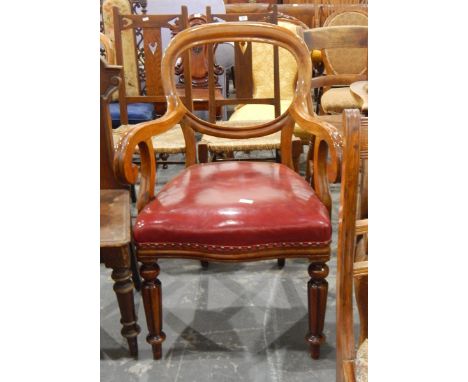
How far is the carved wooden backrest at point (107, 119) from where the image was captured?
137 cm

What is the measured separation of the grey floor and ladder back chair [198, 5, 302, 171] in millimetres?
484

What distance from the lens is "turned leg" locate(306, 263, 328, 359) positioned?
136cm

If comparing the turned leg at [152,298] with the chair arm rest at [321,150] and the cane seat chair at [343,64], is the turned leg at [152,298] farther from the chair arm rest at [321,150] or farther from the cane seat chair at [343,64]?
the cane seat chair at [343,64]

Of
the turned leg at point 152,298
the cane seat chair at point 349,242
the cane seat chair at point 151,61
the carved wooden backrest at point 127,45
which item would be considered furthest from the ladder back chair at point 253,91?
the cane seat chair at point 349,242

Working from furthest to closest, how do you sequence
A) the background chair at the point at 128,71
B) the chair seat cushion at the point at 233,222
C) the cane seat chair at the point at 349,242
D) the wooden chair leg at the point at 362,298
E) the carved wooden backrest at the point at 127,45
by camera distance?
the carved wooden backrest at the point at 127,45 → the background chair at the point at 128,71 → the chair seat cushion at the point at 233,222 → the wooden chair leg at the point at 362,298 → the cane seat chair at the point at 349,242

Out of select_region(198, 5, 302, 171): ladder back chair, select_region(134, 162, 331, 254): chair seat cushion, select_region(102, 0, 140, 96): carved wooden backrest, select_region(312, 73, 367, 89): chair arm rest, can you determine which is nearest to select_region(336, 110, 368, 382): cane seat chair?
select_region(134, 162, 331, 254): chair seat cushion

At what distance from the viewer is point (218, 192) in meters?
1.37

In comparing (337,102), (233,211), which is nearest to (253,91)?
(337,102)

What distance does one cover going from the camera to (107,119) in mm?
1436

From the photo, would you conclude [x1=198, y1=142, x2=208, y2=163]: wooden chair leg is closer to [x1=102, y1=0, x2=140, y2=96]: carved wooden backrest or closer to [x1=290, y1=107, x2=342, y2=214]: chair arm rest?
[x1=290, y1=107, x2=342, y2=214]: chair arm rest

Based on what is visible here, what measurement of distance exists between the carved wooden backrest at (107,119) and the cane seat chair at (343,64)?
1.38m

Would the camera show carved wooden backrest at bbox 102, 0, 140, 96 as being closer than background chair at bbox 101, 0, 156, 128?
No
